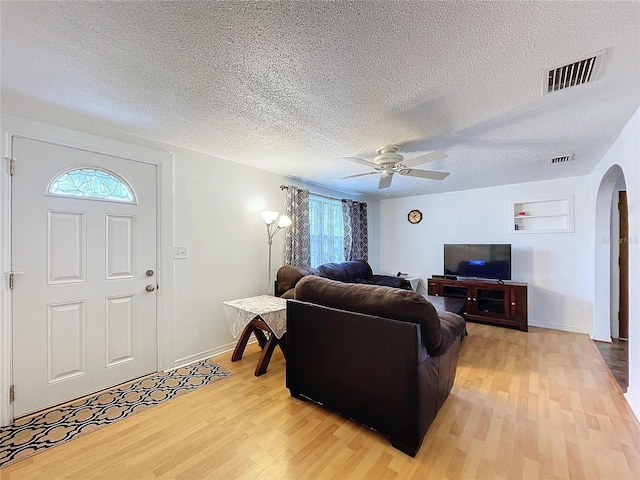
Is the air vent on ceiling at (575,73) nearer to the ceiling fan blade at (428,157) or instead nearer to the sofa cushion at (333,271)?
the ceiling fan blade at (428,157)

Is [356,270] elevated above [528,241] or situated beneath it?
situated beneath

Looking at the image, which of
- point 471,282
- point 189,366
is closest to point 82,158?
point 189,366

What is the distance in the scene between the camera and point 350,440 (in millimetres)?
1787

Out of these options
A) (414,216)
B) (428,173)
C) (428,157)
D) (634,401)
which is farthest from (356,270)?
(634,401)

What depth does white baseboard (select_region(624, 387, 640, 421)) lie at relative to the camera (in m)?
1.97

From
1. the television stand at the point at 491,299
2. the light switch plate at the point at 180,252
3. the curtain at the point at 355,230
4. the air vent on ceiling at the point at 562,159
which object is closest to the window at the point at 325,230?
the curtain at the point at 355,230

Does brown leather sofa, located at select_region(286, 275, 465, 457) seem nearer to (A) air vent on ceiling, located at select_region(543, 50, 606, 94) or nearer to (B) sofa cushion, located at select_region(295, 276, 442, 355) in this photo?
(B) sofa cushion, located at select_region(295, 276, 442, 355)

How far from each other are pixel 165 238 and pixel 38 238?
2.98ft

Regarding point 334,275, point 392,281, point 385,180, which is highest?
point 385,180

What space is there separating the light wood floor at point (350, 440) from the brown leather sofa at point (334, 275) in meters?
1.25

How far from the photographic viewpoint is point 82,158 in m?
2.29

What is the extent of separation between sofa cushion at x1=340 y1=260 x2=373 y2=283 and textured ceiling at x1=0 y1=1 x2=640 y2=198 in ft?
8.25

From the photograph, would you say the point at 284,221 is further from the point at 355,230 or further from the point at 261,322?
the point at 355,230

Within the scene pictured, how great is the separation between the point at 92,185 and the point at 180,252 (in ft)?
3.13
